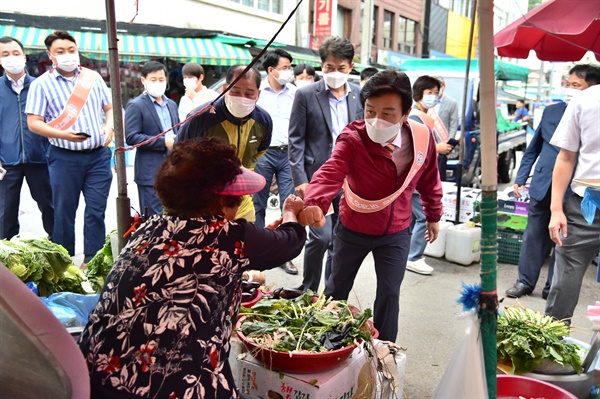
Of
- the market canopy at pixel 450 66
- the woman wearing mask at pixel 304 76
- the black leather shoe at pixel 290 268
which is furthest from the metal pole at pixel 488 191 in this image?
the market canopy at pixel 450 66

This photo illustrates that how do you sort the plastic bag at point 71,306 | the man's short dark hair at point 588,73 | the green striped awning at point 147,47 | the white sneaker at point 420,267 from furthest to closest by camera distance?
the green striped awning at point 147,47 < the white sneaker at point 420,267 < the man's short dark hair at point 588,73 < the plastic bag at point 71,306

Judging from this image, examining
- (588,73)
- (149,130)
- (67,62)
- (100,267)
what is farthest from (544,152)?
(67,62)

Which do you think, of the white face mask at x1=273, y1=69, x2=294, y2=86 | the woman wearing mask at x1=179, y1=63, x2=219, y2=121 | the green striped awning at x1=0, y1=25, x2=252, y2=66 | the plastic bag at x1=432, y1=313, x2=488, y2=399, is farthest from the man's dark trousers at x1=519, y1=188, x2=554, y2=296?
the green striped awning at x1=0, y1=25, x2=252, y2=66

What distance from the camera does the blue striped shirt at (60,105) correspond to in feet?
14.4

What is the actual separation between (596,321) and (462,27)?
107 feet

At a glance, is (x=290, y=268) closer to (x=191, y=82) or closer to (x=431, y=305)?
(x=431, y=305)

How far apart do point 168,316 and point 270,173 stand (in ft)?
11.6

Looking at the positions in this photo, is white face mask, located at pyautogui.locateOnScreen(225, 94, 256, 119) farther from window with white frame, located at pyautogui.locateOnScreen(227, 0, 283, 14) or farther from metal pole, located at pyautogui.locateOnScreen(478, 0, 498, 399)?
window with white frame, located at pyautogui.locateOnScreen(227, 0, 283, 14)

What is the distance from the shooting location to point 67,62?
Result: 445 cm

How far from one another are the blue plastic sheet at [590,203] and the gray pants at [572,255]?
18cm

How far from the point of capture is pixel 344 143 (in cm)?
290

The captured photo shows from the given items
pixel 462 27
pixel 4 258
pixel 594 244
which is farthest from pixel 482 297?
pixel 462 27

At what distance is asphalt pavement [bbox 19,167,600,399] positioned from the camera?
3.45 meters

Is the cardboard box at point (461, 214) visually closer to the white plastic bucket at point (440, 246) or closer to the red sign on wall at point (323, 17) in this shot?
the white plastic bucket at point (440, 246)
